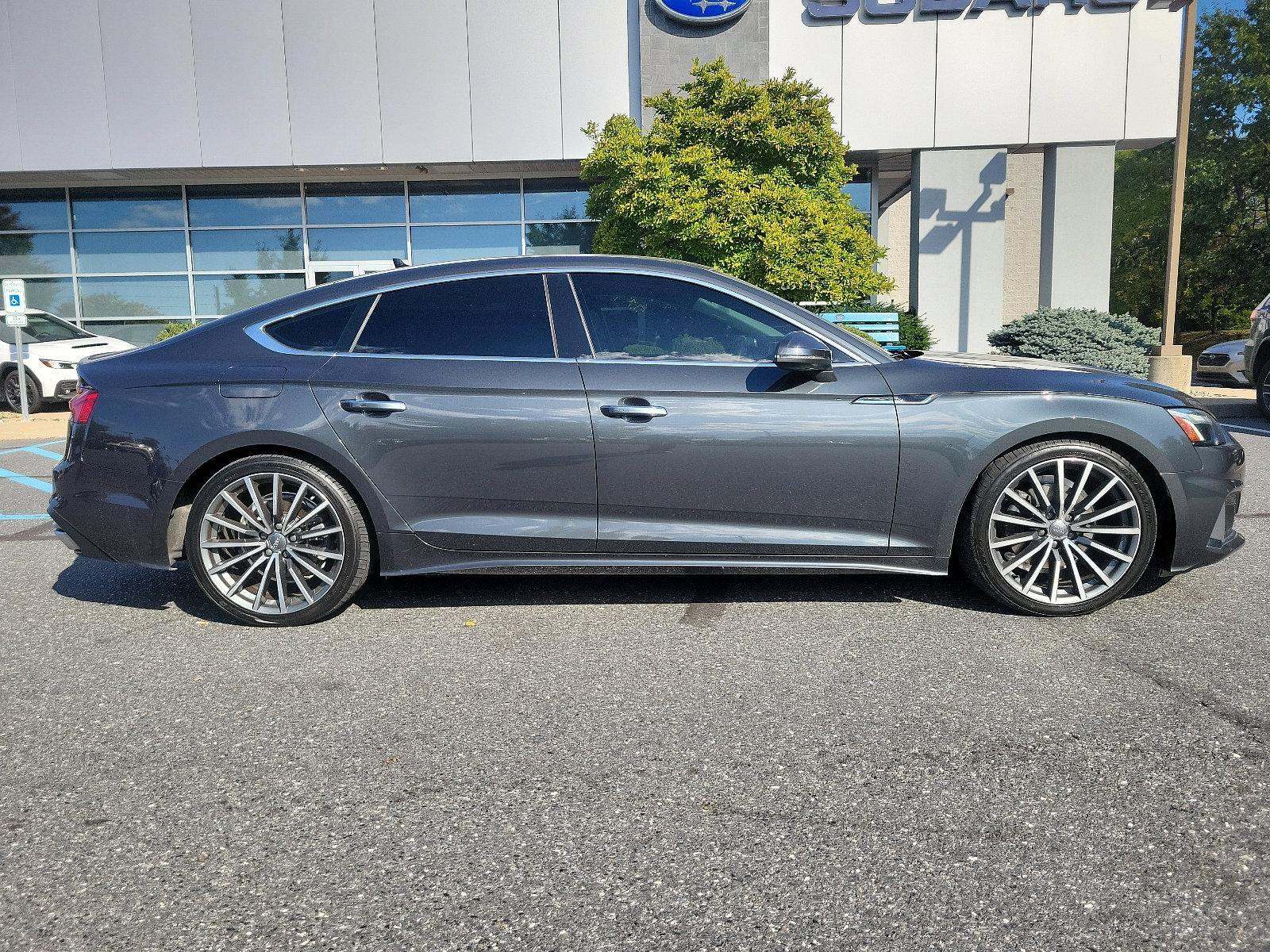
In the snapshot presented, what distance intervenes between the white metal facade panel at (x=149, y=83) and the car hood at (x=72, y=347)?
16.8 feet

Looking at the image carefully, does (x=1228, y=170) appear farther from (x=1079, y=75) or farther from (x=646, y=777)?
(x=646, y=777)

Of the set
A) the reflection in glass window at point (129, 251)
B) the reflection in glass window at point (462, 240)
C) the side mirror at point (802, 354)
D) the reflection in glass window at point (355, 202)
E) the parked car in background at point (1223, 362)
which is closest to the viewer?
the side mirror at point (802, 354)

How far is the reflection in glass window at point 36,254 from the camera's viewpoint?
69.0 feet

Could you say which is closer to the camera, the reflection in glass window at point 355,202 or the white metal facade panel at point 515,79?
the white metal facade panel at point 515,79

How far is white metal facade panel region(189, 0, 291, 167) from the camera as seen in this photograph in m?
18.2

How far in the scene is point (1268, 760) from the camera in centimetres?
269

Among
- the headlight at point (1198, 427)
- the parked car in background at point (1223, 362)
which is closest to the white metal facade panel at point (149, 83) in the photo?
the headlight at point (1198, 427)

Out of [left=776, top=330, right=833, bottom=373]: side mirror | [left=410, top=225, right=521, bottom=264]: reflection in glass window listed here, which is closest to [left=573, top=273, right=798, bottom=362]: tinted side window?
[left=776, top=330, right=833, bottom=373]: side mirror

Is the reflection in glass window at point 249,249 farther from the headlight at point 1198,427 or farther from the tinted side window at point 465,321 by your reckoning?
the headlight at point 1198,427

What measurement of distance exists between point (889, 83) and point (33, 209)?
1824cm

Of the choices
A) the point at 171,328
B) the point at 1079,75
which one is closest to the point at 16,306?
the point at 171,328

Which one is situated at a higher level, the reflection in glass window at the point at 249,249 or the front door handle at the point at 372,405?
the reflection in glass window at the point at 249,249

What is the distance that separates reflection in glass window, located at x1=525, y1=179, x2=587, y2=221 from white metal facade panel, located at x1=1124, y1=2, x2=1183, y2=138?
10636mm

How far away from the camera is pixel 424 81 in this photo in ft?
59.6
